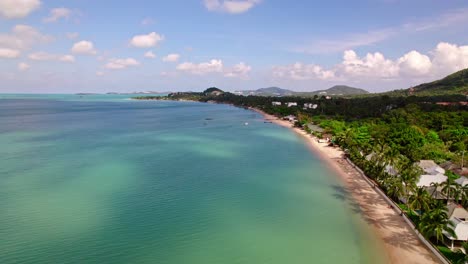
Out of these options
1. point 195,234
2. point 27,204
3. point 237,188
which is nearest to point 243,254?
point 195,234

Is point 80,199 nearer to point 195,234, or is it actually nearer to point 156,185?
point 156,185

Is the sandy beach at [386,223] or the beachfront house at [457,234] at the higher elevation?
the beachfront house at [457,234]

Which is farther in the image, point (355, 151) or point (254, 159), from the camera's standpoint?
point (254, 159)

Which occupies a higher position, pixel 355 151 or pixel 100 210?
pixel 355 151

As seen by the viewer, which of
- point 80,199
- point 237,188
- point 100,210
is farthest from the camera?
point 237,188

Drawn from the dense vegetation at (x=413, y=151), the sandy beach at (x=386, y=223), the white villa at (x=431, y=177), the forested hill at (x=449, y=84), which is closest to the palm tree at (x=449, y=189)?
the dense vegetation at (x=413, y=151)

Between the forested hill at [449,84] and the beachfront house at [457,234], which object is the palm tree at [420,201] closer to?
the beachfront house at [457,234]

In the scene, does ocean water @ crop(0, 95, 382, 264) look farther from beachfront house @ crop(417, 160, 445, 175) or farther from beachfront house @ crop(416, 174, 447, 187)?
beachfront house @ crop(417, 160, 445, 175)
